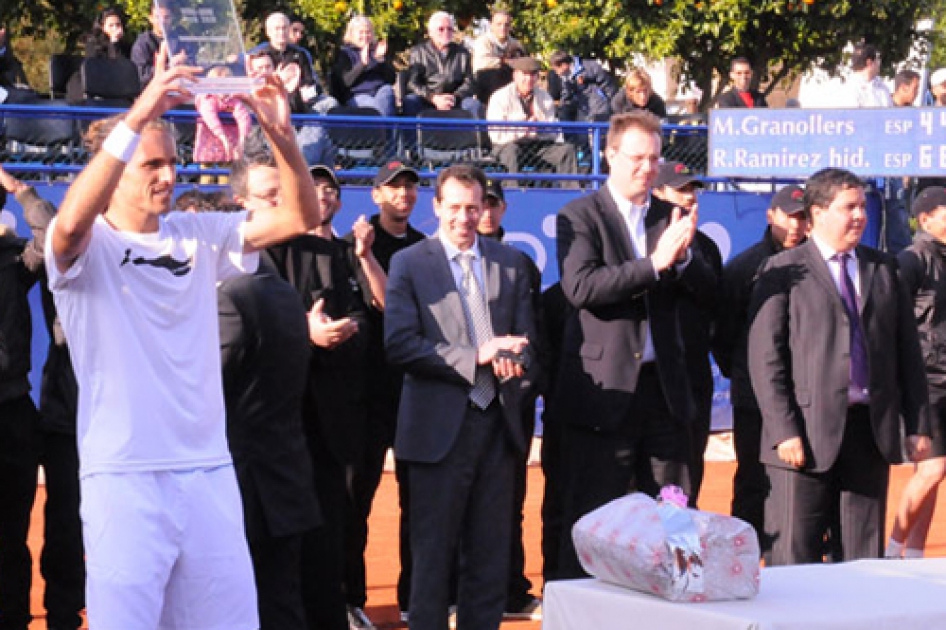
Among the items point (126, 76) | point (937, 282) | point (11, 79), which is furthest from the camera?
point (11, 79)

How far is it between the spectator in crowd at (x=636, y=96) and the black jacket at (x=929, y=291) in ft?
21.8

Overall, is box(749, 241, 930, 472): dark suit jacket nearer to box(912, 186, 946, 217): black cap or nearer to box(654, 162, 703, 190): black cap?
box(654, 162, 703, 190): black cap

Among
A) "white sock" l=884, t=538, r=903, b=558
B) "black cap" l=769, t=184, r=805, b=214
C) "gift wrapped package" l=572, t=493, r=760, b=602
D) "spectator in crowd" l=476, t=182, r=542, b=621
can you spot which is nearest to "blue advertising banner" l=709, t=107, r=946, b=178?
"black cap" l=769, t=184, r=805, b=214

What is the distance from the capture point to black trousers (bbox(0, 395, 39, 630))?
302 inches

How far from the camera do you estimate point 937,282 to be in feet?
31.6

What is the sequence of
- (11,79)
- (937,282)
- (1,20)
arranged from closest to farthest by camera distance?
(937,282) < (11,79) < (1,20)

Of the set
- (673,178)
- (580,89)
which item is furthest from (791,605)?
(580,89)

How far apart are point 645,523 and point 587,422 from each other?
274cm

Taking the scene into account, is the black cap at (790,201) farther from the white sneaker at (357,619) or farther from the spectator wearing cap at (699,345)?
the white sneaker at (357,619)

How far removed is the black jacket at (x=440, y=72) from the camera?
16.2 meters

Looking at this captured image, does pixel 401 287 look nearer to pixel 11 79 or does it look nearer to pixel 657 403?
pixel 657 403

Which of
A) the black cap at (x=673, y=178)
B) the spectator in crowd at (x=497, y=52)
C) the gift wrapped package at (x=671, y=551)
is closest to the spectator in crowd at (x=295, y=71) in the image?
the spectator in crowd at (x=497, y=52)

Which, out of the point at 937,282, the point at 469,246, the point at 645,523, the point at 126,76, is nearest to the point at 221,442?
the point at 645,523

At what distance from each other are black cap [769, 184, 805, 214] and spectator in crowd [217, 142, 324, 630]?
3.55 meters
